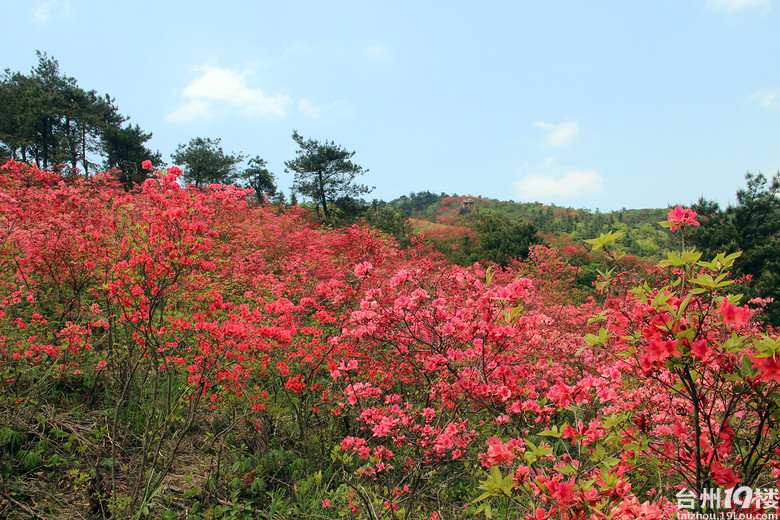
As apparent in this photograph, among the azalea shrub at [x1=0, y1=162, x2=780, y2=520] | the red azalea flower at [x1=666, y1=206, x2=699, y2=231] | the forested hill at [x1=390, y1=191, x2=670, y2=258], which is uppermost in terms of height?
the forested hill at [x1=390, y1=191, x2=670, y2=258]

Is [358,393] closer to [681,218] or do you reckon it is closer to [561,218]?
[681,218]

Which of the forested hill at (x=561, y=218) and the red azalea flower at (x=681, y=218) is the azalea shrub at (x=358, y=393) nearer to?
the red azalea flower at (x=681, y=218)

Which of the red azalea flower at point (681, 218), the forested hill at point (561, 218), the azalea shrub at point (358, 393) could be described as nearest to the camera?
the azalea shrub at point (358, 393)

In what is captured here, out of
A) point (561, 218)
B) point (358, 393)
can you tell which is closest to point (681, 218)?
point (358, 393)

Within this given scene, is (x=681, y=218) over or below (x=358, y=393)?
over

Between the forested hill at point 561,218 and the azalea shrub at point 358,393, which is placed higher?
the forested hill at point 561,218

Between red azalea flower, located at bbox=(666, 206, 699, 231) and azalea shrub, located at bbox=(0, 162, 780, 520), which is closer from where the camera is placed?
azalea shrub, located at bbox=(0, 162, 780, 520)

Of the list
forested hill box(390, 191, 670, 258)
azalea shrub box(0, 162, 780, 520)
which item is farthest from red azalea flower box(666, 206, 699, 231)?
forested hill box(390, 191, 670, 258)

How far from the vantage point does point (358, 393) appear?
2545mm

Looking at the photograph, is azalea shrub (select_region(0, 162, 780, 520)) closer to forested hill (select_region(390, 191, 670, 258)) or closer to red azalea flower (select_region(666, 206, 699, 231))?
red azalea flower (select_region(666, 206, 699, 231))

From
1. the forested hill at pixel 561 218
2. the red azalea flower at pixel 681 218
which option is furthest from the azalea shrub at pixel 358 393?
the forested hill at pixel 561 218

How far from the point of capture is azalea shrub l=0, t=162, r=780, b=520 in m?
1.39

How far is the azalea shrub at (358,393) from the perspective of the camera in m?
1.39

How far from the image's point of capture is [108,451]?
3404mm
